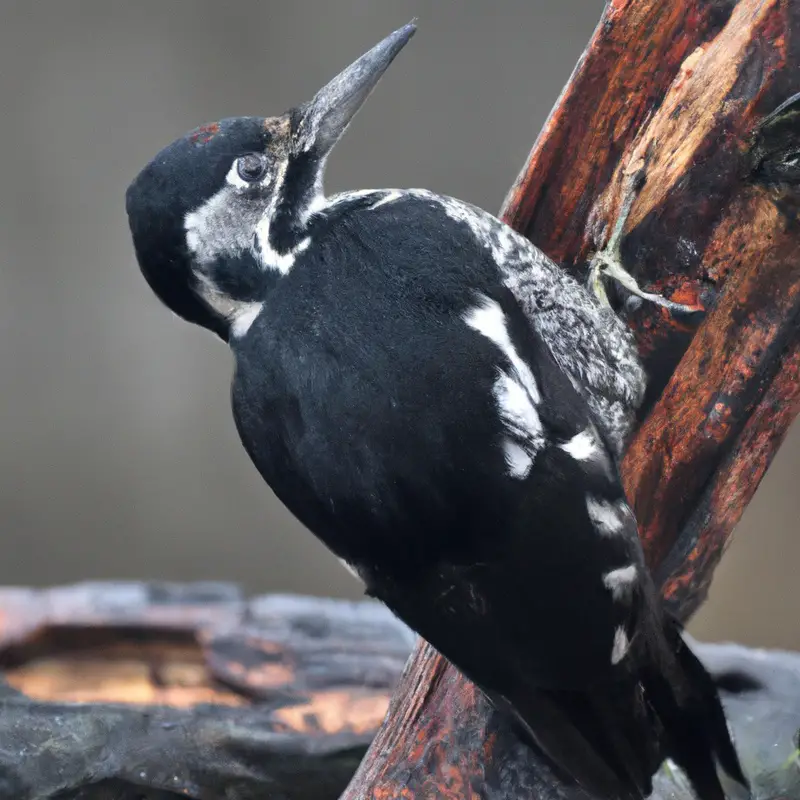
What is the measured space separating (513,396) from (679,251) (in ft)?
1.02

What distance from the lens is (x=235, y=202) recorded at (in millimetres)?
1328

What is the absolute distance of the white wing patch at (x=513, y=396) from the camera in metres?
1.16

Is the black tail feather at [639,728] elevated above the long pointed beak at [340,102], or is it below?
below

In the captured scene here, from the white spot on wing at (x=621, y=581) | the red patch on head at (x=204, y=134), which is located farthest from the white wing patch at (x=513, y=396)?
the red patch on head at (x=204, y=134)

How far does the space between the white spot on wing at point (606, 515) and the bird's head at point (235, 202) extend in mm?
454

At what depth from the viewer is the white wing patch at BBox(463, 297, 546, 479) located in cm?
116

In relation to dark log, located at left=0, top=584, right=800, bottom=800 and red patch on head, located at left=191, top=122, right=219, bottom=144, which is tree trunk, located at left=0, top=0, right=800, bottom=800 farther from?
red patch on head, located at left=191, top=122, right=219, bottom=144

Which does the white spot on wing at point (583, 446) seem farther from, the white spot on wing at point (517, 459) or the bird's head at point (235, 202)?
the bird's head at point (235, 202)

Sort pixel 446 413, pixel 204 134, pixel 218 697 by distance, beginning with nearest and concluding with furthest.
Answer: pixel 446 413 → pixel 204 134 → pixel 218 697

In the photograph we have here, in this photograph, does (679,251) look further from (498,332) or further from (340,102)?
(340,102)

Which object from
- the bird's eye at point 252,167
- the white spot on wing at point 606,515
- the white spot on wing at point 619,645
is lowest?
the white spot on wing at point 619,645

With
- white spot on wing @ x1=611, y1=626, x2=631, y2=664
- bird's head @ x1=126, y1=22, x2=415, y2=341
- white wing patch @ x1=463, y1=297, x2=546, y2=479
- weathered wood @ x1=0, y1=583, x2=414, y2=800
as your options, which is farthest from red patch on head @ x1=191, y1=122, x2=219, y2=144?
weathered wood @ x1=0, y1=583, x2=414, y2=800

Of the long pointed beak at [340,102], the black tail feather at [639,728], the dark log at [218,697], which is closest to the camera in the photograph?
the black tail feather at [639,728]

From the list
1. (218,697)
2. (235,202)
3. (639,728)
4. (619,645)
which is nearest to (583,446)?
(619,645)
